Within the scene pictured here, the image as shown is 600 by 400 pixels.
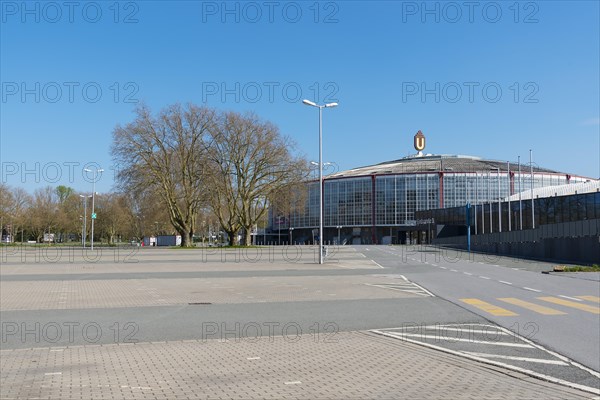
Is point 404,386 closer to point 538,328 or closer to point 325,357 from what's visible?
point 325,357

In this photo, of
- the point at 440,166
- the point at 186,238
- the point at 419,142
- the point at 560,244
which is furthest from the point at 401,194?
the point at 560,244

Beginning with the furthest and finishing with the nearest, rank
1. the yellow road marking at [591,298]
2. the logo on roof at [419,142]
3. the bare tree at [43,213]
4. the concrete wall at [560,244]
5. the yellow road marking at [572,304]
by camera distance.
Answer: the logo on roof at [419,142], the bare tree at [43,213], the concrete wall at [560,244], the yellow road marking at [591,298], the yellow road marking at [572,304]

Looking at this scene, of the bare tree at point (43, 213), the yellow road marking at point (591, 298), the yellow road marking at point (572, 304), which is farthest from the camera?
the bare tree at point (43, 213)

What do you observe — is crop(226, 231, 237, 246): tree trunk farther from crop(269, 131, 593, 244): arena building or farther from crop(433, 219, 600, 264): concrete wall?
crop(269, 131, 593, 244): arena building

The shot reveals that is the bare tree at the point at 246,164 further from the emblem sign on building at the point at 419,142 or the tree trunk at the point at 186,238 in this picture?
the emblem sign on building at the point at 419,142

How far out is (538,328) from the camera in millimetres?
11211

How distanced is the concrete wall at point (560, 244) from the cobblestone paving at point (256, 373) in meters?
31.2

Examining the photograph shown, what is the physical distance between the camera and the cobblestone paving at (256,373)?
6258mm

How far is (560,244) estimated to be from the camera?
4097cm

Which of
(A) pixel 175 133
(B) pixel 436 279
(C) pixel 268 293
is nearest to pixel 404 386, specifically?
(C) pixel 268 293

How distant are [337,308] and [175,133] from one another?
57.1 meters

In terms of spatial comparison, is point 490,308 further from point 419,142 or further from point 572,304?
point 419,142

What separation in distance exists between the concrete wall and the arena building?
196ft

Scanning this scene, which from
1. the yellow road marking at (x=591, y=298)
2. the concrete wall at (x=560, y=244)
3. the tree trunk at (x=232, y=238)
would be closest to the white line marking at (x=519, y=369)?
the yellow road marking at (x=591, y=298)
